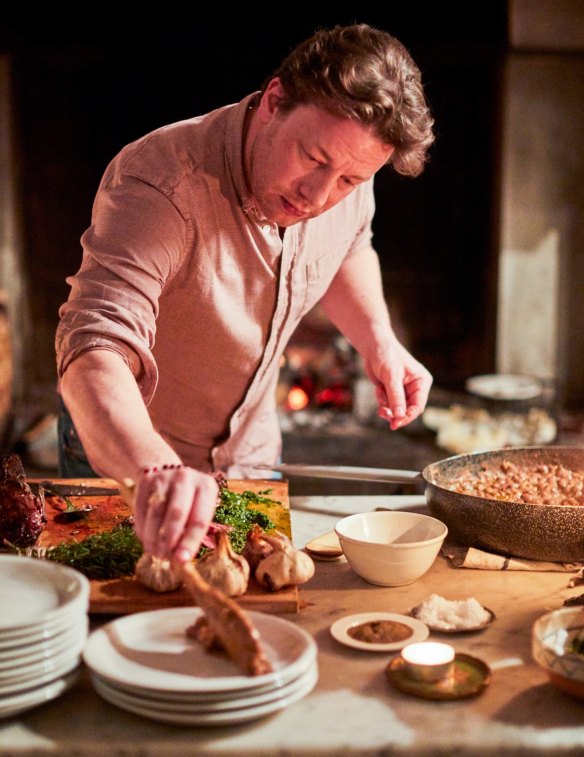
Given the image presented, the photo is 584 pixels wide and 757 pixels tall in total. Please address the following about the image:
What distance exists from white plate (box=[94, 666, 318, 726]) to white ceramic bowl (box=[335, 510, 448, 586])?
395 mm

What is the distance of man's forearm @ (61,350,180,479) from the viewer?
1.36m

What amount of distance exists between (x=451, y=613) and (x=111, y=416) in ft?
1.93

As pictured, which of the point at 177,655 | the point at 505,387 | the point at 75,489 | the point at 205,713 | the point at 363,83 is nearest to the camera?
the point at 205,713

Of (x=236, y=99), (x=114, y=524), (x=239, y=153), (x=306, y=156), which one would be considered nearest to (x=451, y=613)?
(x=114, y=524)

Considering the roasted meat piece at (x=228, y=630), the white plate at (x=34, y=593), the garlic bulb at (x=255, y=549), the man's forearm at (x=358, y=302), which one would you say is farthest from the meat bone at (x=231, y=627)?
the man's forearm at (x=358, y=302)

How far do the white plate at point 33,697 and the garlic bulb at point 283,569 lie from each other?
0.37 m

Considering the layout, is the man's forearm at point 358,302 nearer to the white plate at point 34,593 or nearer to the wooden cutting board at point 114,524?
the wooden cutting board at point 114,524

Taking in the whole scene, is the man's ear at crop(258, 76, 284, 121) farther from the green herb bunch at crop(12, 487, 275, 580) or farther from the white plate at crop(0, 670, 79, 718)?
the white plate at crop(0, 670, 79, 718)

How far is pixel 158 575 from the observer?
139 centimetres

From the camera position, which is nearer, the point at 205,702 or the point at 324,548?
the point at 205,702

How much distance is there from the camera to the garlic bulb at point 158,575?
1.39m

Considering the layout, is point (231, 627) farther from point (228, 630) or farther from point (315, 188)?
point (315, 188)

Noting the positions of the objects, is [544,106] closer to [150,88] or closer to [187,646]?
[150,88]

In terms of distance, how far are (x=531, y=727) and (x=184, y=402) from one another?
117cm
